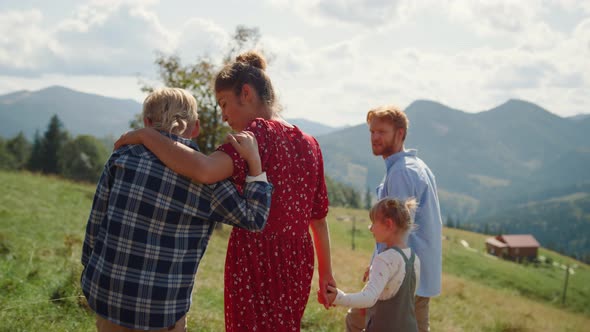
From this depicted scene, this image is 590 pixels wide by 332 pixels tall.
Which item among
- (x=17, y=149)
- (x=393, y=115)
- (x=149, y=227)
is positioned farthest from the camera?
(x=17, y=149)

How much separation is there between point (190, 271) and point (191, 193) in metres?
0.42

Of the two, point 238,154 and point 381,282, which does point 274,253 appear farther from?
point 381,282

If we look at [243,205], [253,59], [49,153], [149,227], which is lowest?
[49,153]

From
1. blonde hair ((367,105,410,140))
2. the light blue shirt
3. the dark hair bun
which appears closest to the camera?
the dark hair bun

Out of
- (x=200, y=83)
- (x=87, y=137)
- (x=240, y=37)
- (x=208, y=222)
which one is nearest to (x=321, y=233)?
(x=208, y=222)

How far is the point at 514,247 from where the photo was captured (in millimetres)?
76500

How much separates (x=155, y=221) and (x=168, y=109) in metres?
0.58

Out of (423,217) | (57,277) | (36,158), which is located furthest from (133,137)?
(36,158)

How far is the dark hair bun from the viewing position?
9.07 feet

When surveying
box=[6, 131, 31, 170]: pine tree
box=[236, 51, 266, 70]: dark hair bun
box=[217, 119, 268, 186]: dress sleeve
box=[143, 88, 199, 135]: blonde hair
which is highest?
box=[236, 51, 266, 70]: dark hair bun

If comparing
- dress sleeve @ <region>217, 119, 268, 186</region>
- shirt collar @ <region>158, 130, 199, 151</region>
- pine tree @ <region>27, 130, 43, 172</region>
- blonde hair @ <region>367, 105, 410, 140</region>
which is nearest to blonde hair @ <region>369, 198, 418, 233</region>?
blonde hair @ <region>367, 105, 410, 140</region>

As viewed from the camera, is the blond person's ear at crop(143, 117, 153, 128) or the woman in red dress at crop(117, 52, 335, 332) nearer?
the blond person's ear at crop(143, 117, 153, 128)

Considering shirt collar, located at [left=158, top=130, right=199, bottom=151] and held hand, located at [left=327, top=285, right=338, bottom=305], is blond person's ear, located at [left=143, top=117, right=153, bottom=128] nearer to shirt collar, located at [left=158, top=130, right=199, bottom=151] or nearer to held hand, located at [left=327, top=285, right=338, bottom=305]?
shirt collar, located at [left=158, top=130, right=199, bottom=151]

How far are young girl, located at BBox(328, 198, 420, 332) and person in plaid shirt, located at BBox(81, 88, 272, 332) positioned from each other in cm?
122
